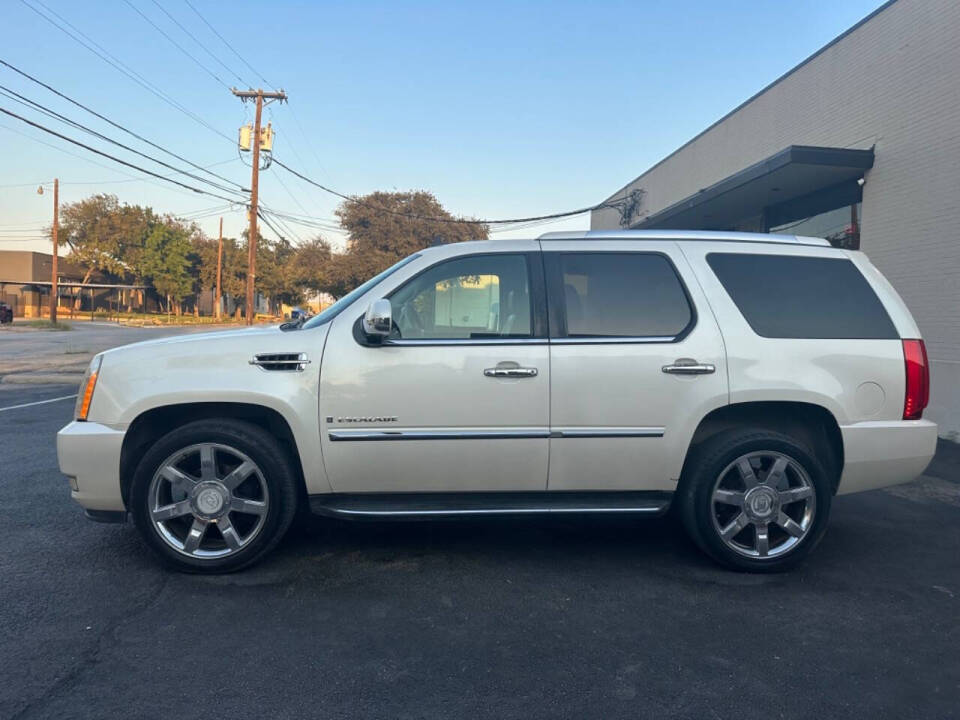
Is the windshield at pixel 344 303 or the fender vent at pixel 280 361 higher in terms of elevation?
the windshield at pixel 344 303

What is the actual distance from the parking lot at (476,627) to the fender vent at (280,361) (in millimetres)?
1153

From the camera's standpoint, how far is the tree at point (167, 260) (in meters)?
58.5

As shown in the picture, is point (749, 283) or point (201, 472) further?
point (749, 283)

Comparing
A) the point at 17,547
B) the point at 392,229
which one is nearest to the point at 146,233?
the point at 392,229

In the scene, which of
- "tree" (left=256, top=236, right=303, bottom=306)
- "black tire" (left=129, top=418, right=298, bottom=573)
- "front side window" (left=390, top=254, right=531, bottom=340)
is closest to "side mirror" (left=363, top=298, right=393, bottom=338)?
"front side window" (left=390, top=254, right=531, bottom=340)

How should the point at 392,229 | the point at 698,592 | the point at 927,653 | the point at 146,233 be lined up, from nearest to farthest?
1. the point at 927,653
2. the point at 698,592
3. the point at 392,229
4. the point at 146,233

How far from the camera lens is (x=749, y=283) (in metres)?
4.01

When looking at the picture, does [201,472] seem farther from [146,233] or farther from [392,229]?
[146,233]

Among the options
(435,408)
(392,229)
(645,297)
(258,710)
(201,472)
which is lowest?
(258,710)

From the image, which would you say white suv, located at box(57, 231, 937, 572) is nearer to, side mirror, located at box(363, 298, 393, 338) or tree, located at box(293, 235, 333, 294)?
side mirror, located at box(363, 298, 393, 338)

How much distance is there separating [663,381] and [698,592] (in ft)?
3.79

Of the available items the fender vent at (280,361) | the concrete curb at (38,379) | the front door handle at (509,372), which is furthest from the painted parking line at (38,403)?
the front door handle at (509,372)

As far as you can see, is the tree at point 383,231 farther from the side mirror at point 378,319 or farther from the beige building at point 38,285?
the side mirror at point 378,319

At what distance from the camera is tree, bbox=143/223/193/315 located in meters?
58.5
